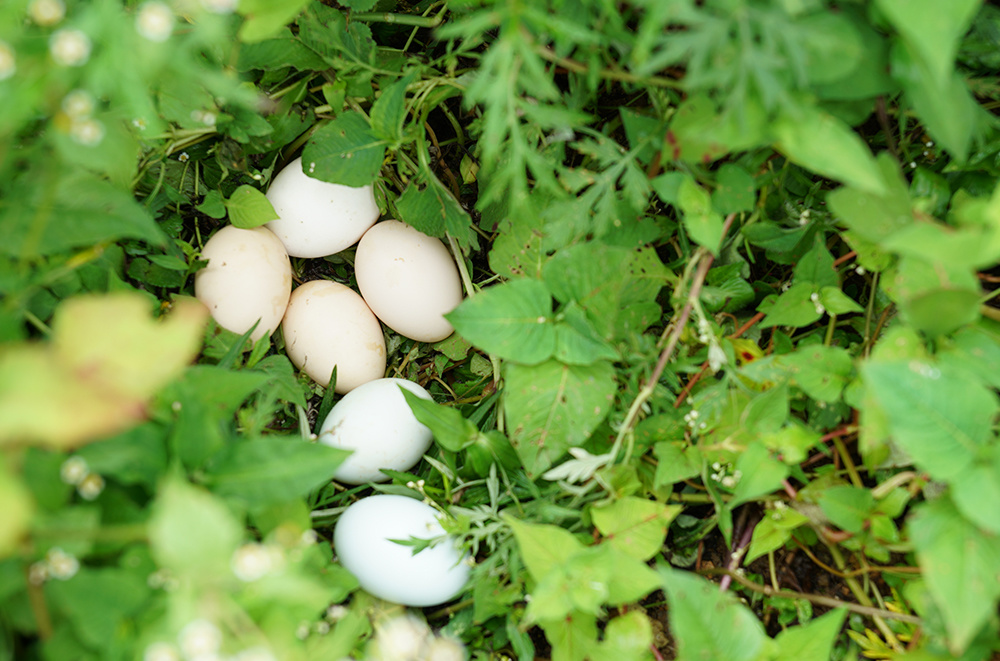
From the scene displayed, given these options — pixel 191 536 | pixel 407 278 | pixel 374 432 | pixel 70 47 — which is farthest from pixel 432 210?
pixel 191 536

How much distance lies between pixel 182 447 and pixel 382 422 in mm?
484

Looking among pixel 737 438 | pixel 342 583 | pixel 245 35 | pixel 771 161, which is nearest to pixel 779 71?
pixel 771 161

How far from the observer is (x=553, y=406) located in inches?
40.7

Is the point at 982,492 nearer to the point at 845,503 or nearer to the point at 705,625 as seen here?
the point at 845,503

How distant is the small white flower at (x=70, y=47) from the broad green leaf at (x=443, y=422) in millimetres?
641

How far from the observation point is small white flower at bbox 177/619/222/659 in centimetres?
55

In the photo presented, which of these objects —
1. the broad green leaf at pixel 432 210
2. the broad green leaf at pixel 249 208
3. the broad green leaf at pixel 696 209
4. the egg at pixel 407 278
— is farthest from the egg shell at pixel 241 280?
the broad green leaf at pixel 696 209

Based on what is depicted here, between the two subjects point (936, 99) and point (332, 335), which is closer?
point (936, 99)

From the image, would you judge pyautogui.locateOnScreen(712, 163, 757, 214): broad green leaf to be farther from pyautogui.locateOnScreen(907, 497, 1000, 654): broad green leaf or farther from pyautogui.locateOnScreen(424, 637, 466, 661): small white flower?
pyautogui.locateOnScreen(424, 637, 466, 661): small white flower

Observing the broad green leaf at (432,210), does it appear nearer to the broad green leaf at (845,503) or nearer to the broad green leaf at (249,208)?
the broad green leaf at (249,208)

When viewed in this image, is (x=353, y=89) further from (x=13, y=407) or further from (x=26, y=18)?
(x=13, y=407)

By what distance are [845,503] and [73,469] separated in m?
1.00

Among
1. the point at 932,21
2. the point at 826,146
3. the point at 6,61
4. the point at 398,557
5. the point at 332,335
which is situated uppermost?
the point at 932,21

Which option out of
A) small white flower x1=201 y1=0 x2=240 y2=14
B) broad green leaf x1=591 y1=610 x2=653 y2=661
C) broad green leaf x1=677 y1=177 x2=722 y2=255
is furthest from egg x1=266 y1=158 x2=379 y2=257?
broad green leaf x1=591 y1=610 x2=653 y2=661
